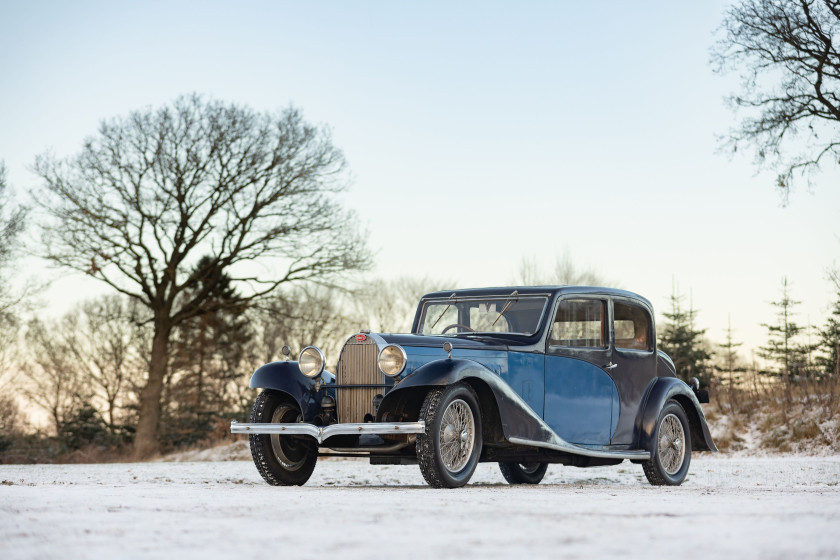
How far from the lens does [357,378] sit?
27.1 feet

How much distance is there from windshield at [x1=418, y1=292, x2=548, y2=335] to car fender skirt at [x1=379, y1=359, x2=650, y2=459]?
39.4 inches

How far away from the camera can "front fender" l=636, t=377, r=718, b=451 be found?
31.5 ft

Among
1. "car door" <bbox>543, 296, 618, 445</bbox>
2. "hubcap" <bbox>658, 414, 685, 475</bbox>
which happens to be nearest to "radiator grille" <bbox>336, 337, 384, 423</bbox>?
"car door" <bbox>543, 296, 618, 445</bbox>

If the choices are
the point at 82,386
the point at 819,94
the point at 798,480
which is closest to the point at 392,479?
the point at 798,480

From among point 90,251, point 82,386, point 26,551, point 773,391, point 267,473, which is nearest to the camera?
→ point 26,551

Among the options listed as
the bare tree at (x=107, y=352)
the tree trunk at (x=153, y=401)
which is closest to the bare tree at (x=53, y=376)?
the bare tree at (x=107, y=352)

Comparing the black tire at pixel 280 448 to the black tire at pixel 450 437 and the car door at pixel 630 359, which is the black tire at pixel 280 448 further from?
the car door at pixel 630 359

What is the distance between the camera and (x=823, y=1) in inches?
884

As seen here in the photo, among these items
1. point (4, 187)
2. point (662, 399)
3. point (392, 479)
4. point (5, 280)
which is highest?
point (4, 187)

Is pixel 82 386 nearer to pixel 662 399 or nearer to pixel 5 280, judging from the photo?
pixel 5 280

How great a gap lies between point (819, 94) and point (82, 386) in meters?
38.4

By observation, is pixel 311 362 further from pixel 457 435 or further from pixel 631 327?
pixel 631 327

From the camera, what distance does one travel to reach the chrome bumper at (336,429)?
7.34m

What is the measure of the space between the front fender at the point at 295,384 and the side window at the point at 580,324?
222 centimetres
